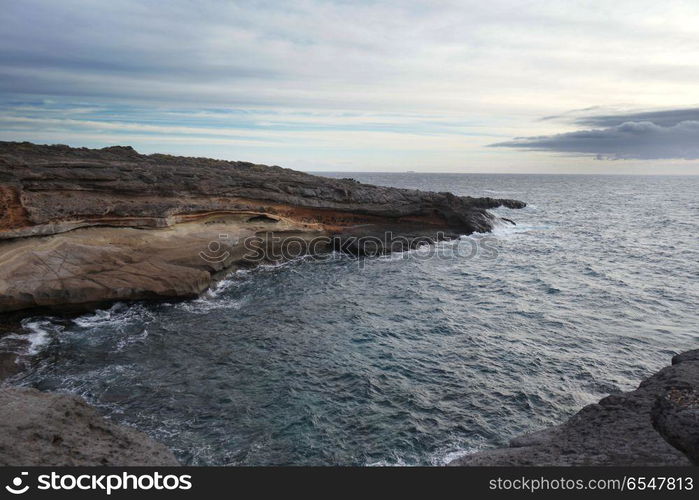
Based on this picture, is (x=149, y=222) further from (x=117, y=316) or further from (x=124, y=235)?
(x=117, y=316)

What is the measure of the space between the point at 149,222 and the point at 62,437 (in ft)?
66.4

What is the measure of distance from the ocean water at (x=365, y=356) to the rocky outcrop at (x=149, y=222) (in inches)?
68.1

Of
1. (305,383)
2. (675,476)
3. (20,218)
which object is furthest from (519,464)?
(20,218)

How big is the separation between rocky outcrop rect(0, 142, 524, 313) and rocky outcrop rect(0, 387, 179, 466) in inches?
469

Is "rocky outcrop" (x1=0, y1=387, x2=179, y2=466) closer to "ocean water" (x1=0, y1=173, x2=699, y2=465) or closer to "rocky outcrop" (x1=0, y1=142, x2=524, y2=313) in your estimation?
"ocean water" (x1=0, y1=173, x2=699, y2=465)

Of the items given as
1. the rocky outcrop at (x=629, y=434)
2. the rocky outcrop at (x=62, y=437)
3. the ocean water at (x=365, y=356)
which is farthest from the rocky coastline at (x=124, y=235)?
the rocky outcrop at (x=629, y=434)

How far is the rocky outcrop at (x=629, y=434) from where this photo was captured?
9562 mm

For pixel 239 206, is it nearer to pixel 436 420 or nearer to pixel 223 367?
pixel 223 367

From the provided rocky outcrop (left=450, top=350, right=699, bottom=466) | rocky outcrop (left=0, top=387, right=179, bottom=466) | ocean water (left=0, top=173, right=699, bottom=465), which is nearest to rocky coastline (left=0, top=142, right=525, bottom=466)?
rocky outcrop (left=0, top=387, right=179, bottom=466)

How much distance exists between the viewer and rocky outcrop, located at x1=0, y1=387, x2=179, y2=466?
9750 millimetres

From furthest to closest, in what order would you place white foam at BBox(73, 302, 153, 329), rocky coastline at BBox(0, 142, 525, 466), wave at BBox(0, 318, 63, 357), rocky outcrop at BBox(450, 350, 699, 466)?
white foam at BBox(73, 302, 153, 329)
wave at BBox(0, 318, 63, 357)
rocky coastline at BBox(0, 142, 525, 466)
rocky outcrop at BBox(450, 350, 699, 466)

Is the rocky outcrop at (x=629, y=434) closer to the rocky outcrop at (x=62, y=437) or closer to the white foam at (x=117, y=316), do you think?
the rocky outcrop at (x=62, y=437)

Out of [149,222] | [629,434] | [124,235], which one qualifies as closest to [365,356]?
[629,434]

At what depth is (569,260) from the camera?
1522 inches
